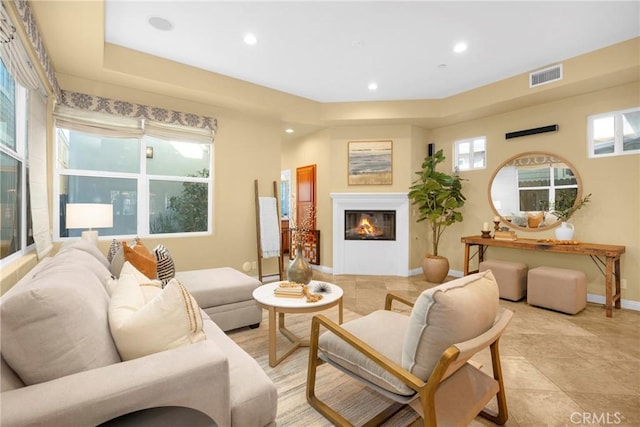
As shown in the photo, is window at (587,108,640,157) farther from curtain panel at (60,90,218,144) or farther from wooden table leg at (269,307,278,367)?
curtain panel at (60,90,218,144)

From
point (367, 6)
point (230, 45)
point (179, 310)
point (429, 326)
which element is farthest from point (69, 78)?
point (429, 326)

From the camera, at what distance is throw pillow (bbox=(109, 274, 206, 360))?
118 centimetres

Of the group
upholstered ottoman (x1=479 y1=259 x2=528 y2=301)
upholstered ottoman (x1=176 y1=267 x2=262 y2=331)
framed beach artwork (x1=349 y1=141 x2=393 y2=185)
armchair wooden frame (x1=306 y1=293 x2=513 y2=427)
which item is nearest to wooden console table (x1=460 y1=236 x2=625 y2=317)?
upholstered ottoman (x1=479 y1=259 x2=528 y2=301)

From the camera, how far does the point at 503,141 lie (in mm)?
4539

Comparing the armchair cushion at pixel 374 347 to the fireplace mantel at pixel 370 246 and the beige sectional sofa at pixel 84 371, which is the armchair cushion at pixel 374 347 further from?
the fireplace mantel at pixel 370 246

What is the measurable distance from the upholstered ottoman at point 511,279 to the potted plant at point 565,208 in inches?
24.2

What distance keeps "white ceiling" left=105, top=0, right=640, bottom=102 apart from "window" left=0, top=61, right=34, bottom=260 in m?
1.01

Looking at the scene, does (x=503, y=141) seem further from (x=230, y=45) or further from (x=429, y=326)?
(x=429, y=326)

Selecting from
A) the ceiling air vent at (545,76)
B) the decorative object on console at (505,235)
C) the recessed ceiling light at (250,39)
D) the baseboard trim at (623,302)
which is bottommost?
the baseboard trim at (623,302)

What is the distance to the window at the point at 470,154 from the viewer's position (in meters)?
4.82

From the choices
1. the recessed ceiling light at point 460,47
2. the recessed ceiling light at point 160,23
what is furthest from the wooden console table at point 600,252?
the recessed ceiling light at point 160,23

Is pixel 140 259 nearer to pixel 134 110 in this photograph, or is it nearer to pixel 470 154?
pixel 134 110

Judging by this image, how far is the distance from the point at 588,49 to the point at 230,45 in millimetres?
3883

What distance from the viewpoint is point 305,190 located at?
234 inches
